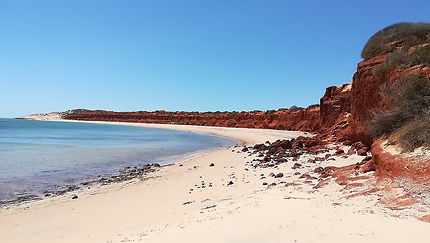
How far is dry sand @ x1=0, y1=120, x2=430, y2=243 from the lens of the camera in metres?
3.69

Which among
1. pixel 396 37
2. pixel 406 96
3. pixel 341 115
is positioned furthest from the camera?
pixel 341 115

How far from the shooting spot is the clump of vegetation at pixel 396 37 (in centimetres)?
1132

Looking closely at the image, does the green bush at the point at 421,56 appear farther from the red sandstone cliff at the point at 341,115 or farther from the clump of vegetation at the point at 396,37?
the clump of vegetation at the point at 396,37

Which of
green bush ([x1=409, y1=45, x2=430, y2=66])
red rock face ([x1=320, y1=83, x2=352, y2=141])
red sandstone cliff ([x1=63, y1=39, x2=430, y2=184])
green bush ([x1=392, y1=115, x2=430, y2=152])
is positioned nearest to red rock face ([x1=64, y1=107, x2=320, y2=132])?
red sandstone cliff ([x1=63, y1=39, x2=430, y2=184])

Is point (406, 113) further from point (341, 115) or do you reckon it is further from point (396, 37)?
point (341, 115)

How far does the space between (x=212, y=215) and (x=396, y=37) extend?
1188 centimetres

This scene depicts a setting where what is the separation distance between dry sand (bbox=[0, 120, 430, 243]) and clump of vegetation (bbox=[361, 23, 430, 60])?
18.0ft

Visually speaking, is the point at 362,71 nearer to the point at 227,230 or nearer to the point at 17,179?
the point at 227,230

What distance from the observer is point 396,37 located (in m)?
12.6

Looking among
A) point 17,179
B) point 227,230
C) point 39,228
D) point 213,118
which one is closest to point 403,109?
point 227,230

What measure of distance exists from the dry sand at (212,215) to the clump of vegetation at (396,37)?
5.48 meters

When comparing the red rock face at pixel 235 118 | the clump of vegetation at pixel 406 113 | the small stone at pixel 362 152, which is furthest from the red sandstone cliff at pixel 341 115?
the small stone at pixel 362 152

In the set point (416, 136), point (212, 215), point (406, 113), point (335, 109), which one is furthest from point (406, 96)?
point (335, 109)

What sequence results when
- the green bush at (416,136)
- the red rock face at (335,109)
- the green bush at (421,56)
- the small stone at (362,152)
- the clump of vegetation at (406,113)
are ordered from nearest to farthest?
the green bush at (416,136) < the clump of vegetation at (406,113) < the green bush at (421,56) < the small stone at (362,152) < the red rock face at (335,109)
